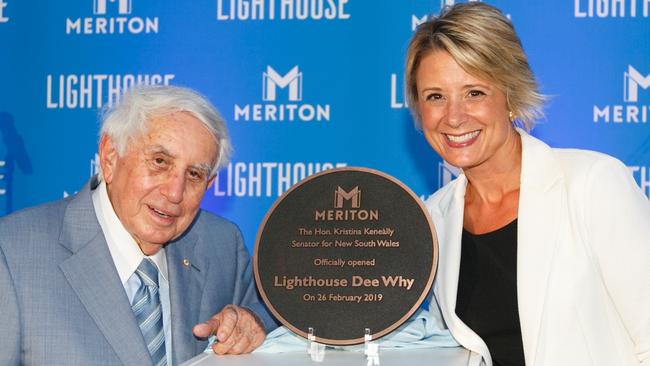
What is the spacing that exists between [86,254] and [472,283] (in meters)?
0.92

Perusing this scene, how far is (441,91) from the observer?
7.73 ft

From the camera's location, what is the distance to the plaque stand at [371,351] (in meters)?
1.96

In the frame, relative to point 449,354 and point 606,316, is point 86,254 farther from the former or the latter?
point 606,316

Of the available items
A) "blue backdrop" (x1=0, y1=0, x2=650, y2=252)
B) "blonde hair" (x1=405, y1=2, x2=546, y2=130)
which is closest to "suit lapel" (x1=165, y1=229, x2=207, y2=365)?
"blonde hair" (x1=405, y1=2, x2=546, y2=130)

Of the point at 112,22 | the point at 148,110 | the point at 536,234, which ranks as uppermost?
the point at 112,22

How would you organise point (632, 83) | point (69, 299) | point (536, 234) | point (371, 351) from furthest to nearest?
point (632, 83) → point (536, 234) → point (69, 299) → point (371, 351)

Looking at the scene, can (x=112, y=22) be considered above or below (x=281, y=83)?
above

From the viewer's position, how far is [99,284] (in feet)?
7.05

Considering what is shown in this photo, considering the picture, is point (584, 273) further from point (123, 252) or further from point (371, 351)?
point (123, 252)

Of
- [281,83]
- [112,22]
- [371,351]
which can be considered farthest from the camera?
[112,22]

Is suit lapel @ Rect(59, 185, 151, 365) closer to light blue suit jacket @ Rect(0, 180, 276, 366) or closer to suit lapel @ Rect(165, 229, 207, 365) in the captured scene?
light blue suit jacket @ Rect(0, 180, 276, 366)

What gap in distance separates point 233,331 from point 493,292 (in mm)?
635

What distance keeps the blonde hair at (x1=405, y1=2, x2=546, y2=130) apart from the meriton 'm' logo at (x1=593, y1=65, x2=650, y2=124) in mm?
1044

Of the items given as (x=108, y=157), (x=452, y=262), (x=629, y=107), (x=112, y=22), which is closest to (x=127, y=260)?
(x=108, y=157)
